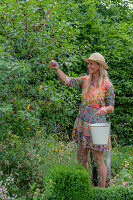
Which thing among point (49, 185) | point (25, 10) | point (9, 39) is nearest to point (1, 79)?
point (9, 39)

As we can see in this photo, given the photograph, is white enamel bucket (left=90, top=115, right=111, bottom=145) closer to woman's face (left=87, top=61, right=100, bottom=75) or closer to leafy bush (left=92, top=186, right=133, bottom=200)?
leafy bush (left=92, top=186, right=133, bottom=200)

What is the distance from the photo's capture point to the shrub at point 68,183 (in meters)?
2.93

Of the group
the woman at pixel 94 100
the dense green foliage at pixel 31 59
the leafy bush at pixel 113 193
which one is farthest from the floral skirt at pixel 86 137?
the leafy bush at pixel 113 193

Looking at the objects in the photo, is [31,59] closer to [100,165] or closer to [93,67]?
[93,67]

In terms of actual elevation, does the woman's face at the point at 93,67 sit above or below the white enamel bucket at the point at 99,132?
above

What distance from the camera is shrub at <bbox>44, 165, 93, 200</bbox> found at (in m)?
2.93

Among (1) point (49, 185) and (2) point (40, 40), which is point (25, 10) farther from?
(1) point (49, 185)

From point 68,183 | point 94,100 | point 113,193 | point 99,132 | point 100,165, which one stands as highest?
point 94,100

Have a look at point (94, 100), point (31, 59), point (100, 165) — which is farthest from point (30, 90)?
point (100, 165)

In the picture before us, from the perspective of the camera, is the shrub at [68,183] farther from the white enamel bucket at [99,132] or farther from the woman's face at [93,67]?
the woman's face at [93,67]

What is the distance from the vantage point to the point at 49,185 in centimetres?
277

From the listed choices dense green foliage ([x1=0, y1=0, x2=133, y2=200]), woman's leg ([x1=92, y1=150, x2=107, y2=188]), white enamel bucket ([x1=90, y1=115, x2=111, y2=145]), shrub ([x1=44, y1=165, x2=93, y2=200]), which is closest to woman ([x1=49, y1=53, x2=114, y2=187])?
woman's leg ([x1=92, y1=150, x2=107, y2=188])

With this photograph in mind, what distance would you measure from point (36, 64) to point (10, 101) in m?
0.62

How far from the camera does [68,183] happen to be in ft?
9.77
